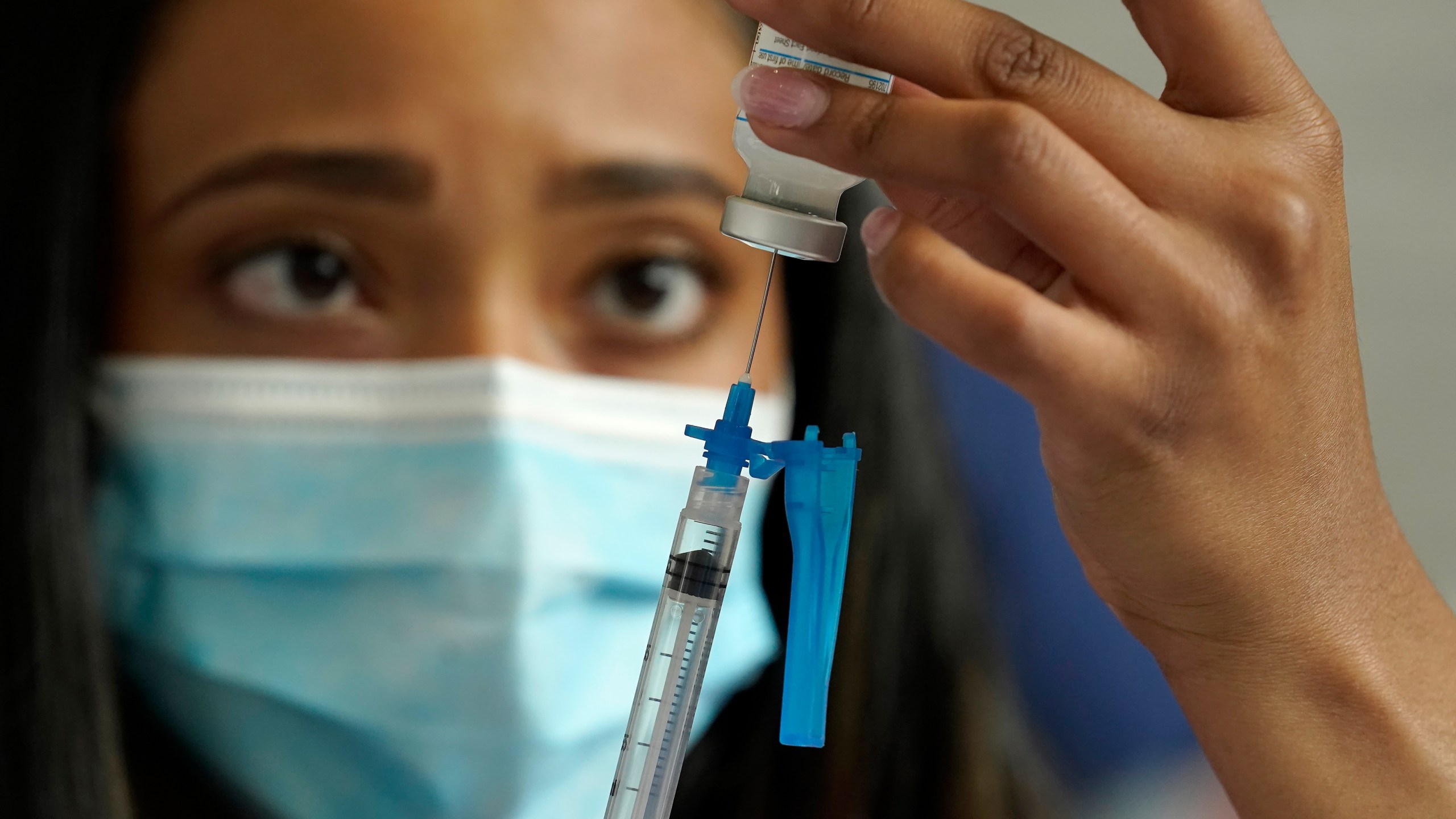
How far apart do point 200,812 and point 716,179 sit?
3.05 feet

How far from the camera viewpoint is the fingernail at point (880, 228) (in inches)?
22.5

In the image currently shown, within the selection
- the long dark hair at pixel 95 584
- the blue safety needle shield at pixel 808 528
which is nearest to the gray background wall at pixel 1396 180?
the long dark hair at pixel 95 584

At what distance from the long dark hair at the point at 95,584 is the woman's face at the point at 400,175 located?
67 mm

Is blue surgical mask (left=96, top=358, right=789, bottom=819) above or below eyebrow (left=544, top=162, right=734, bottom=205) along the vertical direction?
below

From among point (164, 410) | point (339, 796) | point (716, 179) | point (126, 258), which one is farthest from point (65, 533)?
point (716, 179)

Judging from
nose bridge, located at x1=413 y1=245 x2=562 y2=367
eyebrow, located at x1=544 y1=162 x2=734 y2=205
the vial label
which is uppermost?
eyebrow, located at x1=544 y1=162 x2=734 y2=205

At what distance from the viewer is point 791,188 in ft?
2.10

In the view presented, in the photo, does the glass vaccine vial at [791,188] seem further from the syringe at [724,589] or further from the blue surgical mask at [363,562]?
the blue surgical mask at [363,562]

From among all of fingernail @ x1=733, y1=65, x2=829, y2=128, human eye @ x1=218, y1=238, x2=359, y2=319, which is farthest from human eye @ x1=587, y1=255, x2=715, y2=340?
fingernail @ x1=733, y1=65, x2=829, y2=128

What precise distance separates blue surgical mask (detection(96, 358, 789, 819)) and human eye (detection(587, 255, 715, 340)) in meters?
0.12

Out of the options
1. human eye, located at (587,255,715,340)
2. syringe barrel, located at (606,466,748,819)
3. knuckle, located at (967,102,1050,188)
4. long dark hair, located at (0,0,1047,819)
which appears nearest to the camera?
knuckle, located at (967,102,1050,188)

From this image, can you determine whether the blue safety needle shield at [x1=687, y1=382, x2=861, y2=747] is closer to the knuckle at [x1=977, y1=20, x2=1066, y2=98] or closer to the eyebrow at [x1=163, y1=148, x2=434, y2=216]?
the knuckle at [x1=977, y1=20, x2=1066, y2=98]

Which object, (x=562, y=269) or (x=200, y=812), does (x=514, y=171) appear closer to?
(x=562, y=269)

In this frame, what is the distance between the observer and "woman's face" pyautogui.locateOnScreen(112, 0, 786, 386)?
106 cm
